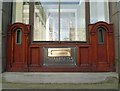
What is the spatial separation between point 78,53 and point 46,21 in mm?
1549

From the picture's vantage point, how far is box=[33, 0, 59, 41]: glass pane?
6699mm

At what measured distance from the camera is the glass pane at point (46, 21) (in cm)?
670

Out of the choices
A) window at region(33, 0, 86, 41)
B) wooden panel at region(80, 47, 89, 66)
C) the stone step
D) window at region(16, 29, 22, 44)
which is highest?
window at region(33, 0, 86, 41)

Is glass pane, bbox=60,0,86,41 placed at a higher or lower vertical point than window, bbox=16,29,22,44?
higher

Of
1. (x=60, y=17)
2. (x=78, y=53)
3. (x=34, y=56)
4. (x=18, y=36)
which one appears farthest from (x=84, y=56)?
(x=18, y=36)

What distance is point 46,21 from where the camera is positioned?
6.78 meters

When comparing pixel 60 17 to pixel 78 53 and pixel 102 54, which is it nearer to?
pixel 78 53

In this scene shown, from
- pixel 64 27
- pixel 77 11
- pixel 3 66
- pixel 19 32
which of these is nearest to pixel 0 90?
pixel 3 66

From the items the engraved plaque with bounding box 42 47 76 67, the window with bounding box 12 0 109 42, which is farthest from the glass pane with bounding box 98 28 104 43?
the engraved plaque with bounding box 42 47 76 67

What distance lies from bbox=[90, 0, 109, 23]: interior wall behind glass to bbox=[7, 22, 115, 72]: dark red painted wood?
31cm

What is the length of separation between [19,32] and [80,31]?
2058 mm

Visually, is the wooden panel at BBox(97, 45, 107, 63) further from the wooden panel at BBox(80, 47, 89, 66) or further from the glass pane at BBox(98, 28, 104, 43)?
the wooden panel at BBox(80, 47, 89, 66)

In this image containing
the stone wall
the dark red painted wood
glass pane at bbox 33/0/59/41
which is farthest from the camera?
glass pane at bbox 33/0/59/41

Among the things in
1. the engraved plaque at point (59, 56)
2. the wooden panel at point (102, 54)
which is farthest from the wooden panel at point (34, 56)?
the wooden panel at point (102, 54)
